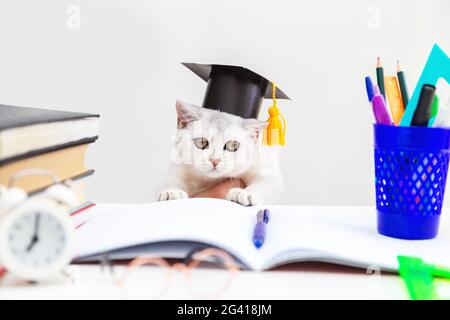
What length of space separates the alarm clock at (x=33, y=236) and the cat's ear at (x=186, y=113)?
2.31 feet

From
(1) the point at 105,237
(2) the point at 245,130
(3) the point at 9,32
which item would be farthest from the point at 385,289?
(3) the point at 9,32

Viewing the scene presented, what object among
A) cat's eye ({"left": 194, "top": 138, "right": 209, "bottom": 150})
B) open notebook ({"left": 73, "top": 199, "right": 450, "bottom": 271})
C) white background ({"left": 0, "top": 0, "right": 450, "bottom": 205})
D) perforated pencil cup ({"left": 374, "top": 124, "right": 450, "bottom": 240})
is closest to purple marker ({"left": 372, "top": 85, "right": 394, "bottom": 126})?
perforated pencil cup ({"left": 374, "top": 124, "right": 450, "bottom": 240})

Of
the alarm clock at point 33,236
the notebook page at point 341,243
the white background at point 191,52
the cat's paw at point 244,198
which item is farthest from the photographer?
the white background at point 191,52

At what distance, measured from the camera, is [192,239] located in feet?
1.74

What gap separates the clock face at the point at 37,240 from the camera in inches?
17.5

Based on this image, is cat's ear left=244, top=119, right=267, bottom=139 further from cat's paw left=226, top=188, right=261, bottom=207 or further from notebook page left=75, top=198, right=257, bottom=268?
notebook page left=75, top=198, right=257, bottom=268

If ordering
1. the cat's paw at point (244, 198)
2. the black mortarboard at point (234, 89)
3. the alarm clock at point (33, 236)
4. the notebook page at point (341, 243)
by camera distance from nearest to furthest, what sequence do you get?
1. the alarm clock at point (33, 236)
2. the notebook page at point (341, 243)
3. the cat's paw at point (244, 198)
4. the black mortarboard at point (234, 89)

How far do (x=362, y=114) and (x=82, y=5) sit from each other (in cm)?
87

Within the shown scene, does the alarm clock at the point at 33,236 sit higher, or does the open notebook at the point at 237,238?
the alarm clock at the point at 33,236

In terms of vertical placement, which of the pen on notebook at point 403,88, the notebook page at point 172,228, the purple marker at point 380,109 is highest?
the pen on notebook at point 403,88

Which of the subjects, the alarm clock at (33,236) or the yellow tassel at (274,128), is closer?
the alarm clock at (33,236)

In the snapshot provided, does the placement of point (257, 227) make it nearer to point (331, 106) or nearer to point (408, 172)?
point (408, 172)

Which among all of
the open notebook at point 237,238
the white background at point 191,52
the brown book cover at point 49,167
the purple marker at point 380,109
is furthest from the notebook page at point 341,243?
the white background at point 191,52

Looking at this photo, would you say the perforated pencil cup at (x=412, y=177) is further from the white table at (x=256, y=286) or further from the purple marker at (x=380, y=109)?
the white table at (x=256, y=286)
